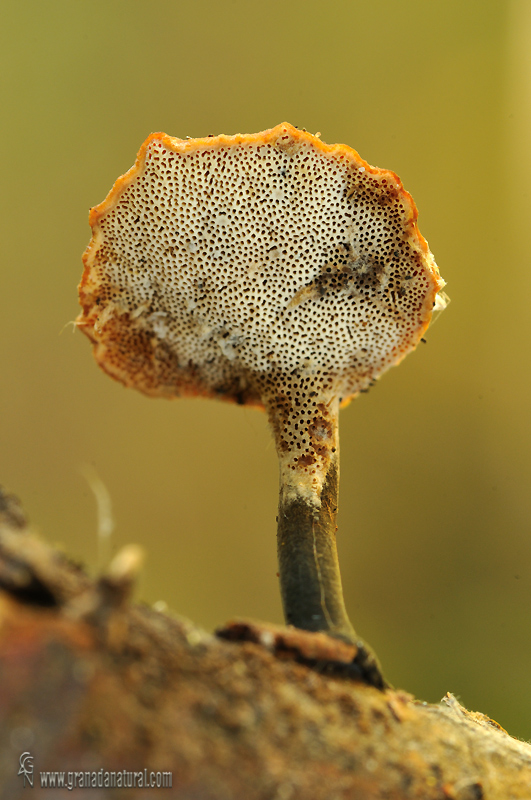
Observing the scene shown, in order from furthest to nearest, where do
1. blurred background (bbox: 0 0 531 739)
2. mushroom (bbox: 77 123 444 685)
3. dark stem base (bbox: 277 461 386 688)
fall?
1. blurred background (bbox: 0 0 531 739)
2. mushroom (bbox: 77 123 444 685)
3. dark stem base (bbox: 277 461 386 688)

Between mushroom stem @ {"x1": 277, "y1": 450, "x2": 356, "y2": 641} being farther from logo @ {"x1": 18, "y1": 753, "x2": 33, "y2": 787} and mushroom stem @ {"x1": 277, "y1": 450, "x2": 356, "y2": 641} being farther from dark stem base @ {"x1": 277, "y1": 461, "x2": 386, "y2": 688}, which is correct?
logo @ {"x1": 18, "y1": 753, "x2": 33, "y2": 787}

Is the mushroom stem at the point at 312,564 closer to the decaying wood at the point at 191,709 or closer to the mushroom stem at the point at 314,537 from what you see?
the mushroom stem at the point at 314,537

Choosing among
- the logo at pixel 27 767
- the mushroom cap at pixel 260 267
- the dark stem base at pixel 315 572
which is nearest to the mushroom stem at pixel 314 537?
the dark stem base at pixel 315 572

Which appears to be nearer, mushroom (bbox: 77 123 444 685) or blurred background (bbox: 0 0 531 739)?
mushroom (bbox: 77 123 444 685)

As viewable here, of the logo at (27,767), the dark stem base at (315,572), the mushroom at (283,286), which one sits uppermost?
the mushroom at (283,286)

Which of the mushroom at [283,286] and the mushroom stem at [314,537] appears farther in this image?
the mushroom at [283,286]

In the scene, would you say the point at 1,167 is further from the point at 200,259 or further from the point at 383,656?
the point at 383,656

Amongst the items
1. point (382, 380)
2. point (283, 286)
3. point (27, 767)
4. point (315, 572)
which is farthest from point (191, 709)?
point (382, 380)

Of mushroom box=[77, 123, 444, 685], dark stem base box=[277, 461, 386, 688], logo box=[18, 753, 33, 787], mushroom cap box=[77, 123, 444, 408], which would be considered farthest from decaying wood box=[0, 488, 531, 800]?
mushroom cap box=[77, 123, 444, 408]
